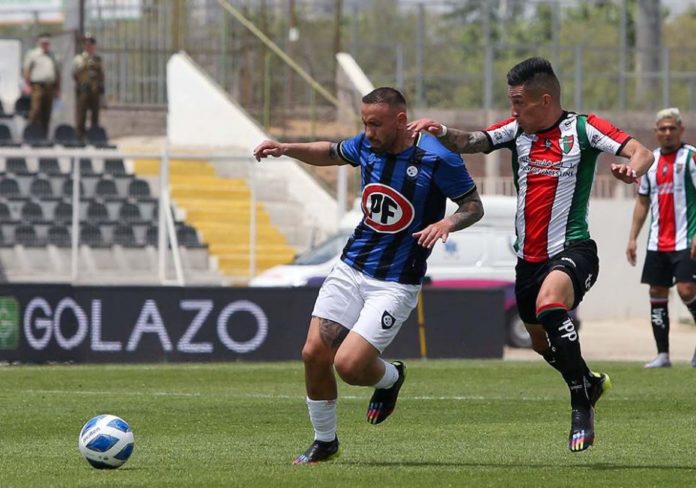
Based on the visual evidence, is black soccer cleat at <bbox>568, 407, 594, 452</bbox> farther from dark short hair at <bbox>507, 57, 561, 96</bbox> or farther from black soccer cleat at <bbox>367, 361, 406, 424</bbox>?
dark short hair at <bbox>507, 57, 561, 96</bbox>

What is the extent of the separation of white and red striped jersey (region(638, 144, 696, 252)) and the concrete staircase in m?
10.4

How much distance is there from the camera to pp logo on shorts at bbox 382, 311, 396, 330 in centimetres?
862

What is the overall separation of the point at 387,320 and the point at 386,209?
25.3 inches

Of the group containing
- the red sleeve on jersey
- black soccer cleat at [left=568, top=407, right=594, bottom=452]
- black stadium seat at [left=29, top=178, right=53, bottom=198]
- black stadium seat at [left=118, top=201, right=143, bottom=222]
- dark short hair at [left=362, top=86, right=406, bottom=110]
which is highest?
dark short hair at [left=362, top=86, right=406, bottom=110]

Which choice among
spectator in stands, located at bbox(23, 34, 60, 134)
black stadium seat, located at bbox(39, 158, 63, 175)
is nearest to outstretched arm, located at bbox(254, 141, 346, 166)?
black stadium seat, located at bbox(39, 158, 63, 175)

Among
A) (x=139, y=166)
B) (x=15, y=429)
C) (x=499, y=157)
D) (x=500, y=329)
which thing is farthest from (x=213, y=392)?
(x=499, y=157)

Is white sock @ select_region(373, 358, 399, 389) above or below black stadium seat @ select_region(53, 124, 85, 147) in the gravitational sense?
below

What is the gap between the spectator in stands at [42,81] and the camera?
2823cm

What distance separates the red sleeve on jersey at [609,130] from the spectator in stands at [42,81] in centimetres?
2063

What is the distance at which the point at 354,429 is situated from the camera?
1052 cm

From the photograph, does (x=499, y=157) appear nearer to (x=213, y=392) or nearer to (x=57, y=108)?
(x=57, y=108)

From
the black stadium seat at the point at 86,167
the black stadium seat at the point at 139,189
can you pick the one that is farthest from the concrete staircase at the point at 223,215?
the black stadium seat at the point at 86,167

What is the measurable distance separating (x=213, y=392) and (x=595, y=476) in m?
6.10

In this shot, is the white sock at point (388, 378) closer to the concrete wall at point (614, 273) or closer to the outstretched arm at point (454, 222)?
the outstretched arm at point (454, 222)
